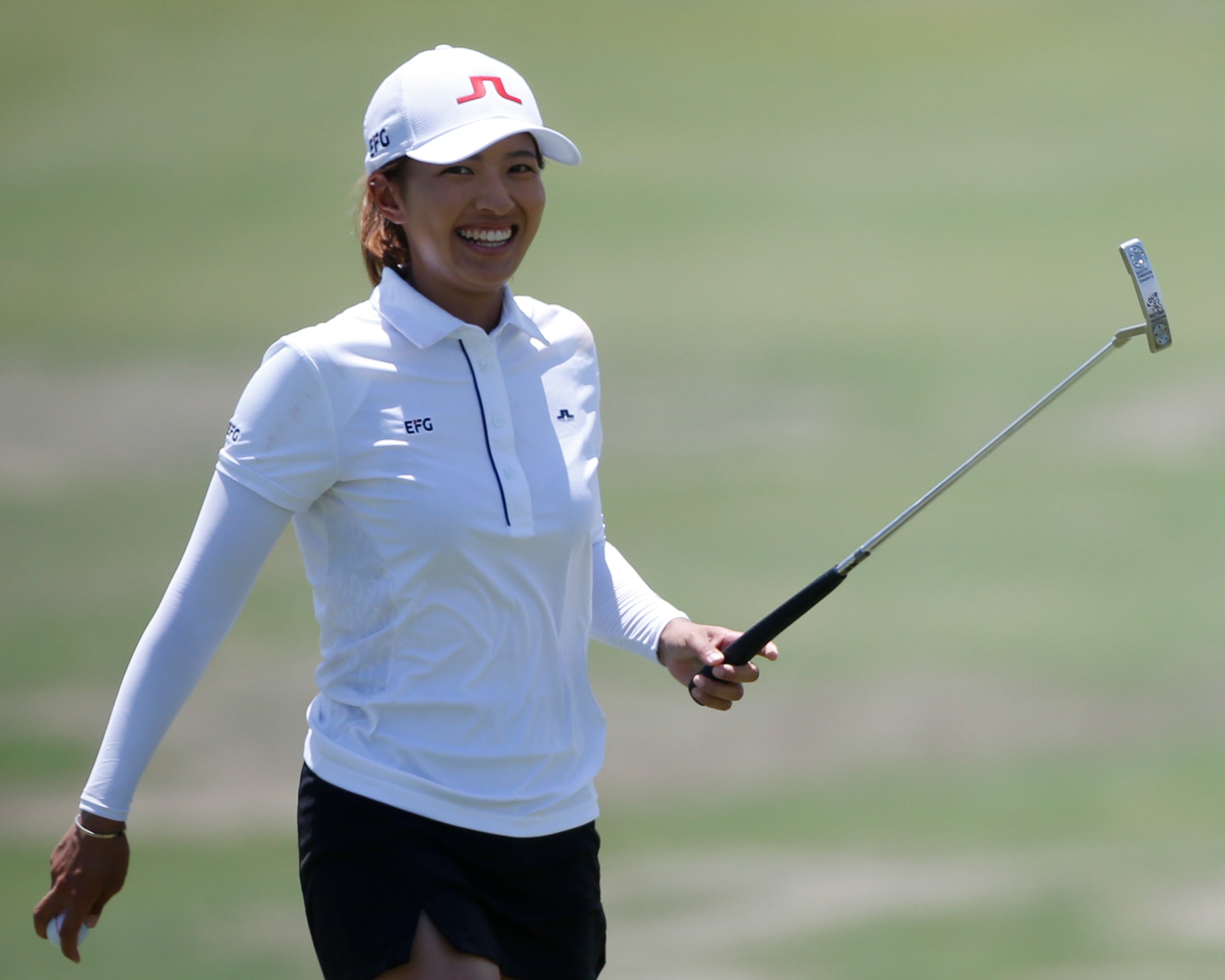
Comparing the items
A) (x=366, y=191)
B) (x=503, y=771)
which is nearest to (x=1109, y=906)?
(x=503, y=771)

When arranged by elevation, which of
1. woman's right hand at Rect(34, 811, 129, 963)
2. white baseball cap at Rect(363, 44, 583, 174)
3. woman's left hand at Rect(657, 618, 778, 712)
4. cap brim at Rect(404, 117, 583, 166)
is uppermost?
white baseball cap at Rect(363, 44, 583, 174)

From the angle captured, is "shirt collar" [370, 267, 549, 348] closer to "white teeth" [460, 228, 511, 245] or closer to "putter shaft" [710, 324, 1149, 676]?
"white teeth" [460, 228, 511, 245]

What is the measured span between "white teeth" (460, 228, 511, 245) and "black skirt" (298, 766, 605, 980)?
22.6 inches

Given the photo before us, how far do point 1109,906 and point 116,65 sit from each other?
287 cm

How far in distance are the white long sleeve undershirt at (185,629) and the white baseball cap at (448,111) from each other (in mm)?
388

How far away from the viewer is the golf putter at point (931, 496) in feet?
5.72

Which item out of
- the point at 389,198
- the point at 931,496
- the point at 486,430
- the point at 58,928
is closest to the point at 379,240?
the point at 389,198

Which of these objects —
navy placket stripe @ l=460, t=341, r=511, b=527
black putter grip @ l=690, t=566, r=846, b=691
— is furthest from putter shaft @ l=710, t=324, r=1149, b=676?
navy placket stripe @ l=460, t=341, r=511, b=527

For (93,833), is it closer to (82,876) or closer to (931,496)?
(82,876)

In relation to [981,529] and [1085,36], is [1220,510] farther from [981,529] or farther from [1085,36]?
[1085,36]

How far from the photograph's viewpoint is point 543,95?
381 centimetres

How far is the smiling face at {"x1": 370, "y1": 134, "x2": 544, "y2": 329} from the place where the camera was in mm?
1641

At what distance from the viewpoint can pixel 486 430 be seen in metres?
1.61

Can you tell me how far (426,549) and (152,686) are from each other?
31 cm
